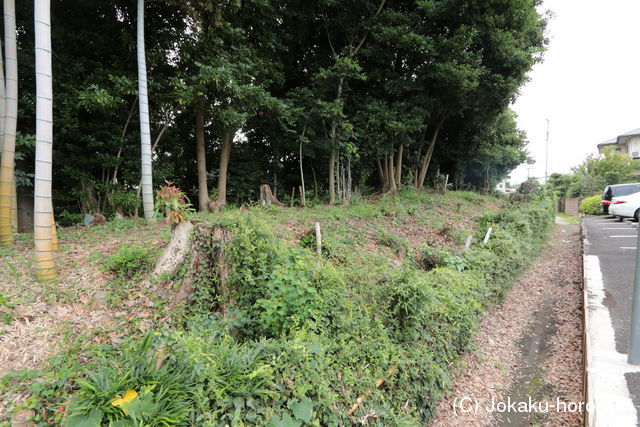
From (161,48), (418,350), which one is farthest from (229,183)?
(418,350)

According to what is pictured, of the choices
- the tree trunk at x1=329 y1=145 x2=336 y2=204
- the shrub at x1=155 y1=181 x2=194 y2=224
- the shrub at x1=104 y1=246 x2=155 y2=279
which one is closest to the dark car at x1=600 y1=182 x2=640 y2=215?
the tree trunk at x1=329 y1=145 x2=336 y2=204

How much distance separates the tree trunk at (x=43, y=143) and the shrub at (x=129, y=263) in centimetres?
53

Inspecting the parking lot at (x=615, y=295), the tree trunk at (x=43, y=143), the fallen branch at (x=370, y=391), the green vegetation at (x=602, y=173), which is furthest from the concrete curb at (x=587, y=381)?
the green vegetation at (x=602, y=173)

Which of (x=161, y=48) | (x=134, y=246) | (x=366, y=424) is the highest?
(x=161, y=48)

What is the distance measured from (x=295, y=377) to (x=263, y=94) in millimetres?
6952

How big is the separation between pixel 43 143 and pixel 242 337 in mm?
3019

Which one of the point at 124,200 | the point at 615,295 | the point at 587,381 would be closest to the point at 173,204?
Answer: the point at 124,200

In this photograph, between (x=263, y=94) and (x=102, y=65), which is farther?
(x=263, y=94)

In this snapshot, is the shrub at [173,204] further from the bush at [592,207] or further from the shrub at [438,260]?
the bush at [592,207]

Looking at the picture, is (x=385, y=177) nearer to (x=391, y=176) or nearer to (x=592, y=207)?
(x=391, y=176)

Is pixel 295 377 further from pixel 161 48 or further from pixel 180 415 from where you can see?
pixel 161 48

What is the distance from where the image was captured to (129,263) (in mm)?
3424

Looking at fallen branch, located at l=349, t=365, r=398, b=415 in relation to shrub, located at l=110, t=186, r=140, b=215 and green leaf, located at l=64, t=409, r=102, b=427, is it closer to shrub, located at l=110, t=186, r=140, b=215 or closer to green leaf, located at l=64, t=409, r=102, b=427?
green leaf, located at l=64, t=409, r=102, b=427

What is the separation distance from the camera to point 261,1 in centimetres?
752
